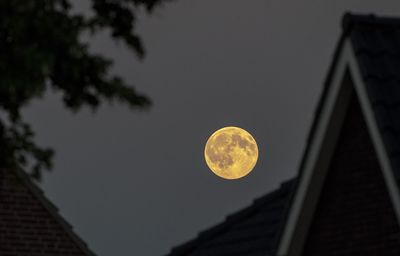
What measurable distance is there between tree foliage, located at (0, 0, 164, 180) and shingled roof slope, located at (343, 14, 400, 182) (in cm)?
218

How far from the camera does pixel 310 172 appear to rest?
9180 mm

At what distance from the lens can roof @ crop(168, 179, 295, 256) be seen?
47.1ft

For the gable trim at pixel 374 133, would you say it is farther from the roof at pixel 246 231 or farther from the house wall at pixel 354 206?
the roof at pixel 246 231

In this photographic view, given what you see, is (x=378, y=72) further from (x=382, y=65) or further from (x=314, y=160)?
(x=314, y=160)

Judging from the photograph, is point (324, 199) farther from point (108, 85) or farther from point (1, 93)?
point (1, 93)

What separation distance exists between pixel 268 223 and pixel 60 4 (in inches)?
261

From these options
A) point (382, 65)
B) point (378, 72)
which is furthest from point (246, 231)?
point (378, 72)

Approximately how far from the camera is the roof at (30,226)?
1636 cm

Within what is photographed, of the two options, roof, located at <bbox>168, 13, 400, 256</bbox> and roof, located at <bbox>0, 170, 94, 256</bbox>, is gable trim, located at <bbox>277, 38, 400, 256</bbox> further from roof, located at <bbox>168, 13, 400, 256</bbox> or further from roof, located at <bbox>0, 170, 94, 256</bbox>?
roof, located at <bbox>0, 170, 94, 256</bbox>

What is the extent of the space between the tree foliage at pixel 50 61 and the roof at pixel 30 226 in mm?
7177

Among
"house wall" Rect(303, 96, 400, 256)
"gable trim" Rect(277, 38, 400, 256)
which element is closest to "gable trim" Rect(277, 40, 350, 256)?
"gable trim" Rect(277, 38, 400, 256)

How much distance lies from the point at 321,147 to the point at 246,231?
6.24m

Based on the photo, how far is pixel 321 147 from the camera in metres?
9.21

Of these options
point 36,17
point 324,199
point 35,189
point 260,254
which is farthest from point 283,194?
point 36,17
